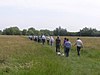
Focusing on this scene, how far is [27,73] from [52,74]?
37.7 inches

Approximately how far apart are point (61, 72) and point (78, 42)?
535 inches

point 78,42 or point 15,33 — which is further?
point 15,33

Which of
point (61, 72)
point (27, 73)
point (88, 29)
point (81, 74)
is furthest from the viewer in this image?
point (88, 29)

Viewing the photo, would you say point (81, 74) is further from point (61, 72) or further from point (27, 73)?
point (27, 73)

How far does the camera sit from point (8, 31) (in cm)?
19938

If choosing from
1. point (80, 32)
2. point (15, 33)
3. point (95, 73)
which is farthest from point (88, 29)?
point (95, 73)

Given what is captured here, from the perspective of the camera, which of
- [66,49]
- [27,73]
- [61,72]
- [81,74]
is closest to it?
[27,73]

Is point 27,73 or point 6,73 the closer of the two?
point 27,73

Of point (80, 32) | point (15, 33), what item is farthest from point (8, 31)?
point (80, 32)

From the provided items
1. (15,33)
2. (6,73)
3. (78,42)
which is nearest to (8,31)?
(15,33)

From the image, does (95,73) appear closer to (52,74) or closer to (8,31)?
(52,74)

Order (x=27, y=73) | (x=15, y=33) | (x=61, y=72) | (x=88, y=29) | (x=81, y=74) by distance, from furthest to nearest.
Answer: (x=15, y=33) → (x=88, y=29) → (x=81, y=74) → (x=61, y=72) → (x=27, y=73)

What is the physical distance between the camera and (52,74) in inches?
484

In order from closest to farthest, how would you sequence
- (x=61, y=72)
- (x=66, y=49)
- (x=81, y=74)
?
1. (x=61, y=72)
2. (x=81, y=74)
3. (x=66, y=49)
